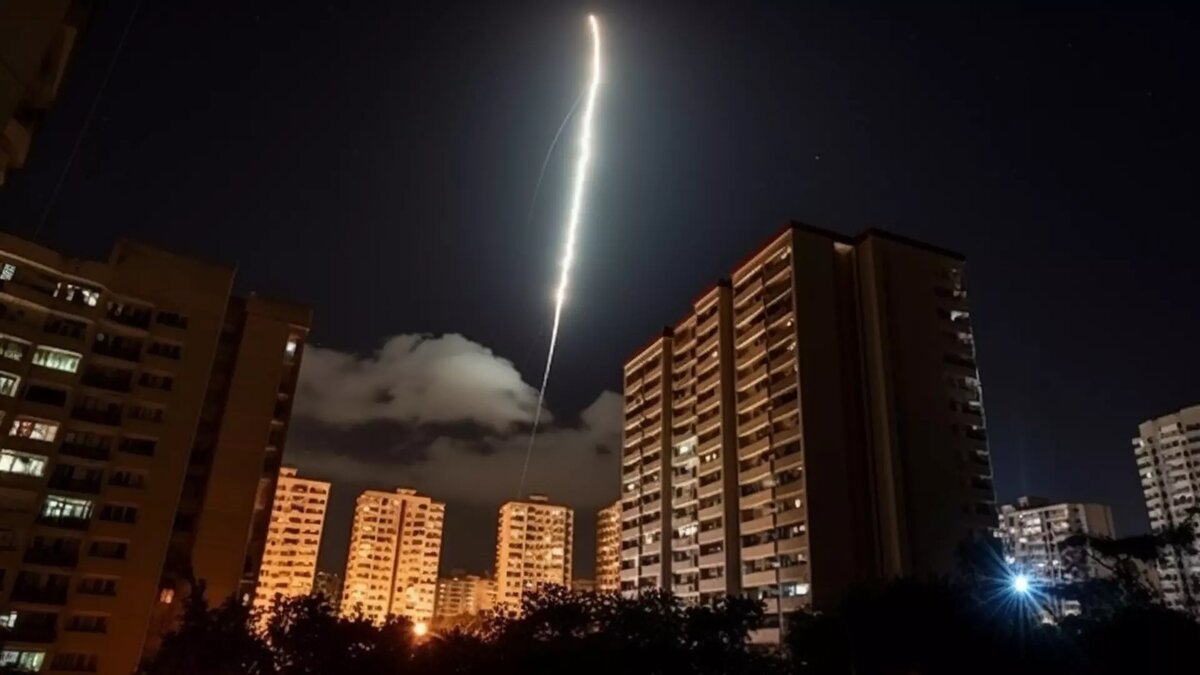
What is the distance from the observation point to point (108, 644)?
1622 inches

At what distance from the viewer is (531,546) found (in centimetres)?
15450

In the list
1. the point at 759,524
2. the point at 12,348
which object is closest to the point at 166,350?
the point at 12,348

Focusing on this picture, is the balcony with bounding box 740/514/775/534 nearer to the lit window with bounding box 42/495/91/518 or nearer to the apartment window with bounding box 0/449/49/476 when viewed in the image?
the lit window with bounding box 42/495/91/518

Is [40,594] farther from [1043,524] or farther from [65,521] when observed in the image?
[1043,524]

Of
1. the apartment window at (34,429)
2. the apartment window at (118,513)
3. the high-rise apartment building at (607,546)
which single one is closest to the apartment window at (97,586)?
the apartment window at (118,513)

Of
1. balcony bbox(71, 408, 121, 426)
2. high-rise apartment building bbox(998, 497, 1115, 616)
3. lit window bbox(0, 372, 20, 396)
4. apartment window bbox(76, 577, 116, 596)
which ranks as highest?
high-rise apartment building bbox(998, 497, 1115, 616)

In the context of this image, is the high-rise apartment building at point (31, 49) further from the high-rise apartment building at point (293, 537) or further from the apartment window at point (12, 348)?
the high-rise apartment building at point (293, 537)

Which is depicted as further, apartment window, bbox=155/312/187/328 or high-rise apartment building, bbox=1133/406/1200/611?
high-rise apartment building, bbox=1133/406/1200/611

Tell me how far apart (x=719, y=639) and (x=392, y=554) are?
13287cm

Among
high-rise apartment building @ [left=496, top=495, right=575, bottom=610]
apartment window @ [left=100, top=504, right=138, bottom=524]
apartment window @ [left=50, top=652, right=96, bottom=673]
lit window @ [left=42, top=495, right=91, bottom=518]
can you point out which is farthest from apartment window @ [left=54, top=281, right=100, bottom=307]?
high-rise apartment building @ [left=496, top=495, right=575, bottom=610]

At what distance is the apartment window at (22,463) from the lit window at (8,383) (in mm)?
3173

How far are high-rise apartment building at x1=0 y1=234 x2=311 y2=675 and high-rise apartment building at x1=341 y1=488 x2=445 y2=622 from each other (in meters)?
103

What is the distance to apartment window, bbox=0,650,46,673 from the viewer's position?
3806 centimetres

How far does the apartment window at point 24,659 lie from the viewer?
38.1 m
